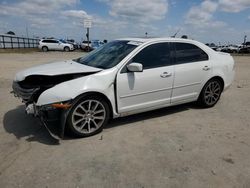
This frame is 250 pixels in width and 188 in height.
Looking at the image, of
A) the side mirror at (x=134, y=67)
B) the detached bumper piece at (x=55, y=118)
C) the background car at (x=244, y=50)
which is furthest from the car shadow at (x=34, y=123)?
the background car at (x=244, y=50)

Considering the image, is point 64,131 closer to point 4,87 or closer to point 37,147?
point 37,147

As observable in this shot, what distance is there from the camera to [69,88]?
12.5 ft

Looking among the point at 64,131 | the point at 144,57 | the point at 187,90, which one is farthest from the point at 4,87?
the point at 187,90

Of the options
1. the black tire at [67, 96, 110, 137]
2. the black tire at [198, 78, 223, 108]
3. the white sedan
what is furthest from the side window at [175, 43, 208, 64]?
the black tire at [67, 96, 110, 137]

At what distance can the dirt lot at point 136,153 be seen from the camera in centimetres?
297

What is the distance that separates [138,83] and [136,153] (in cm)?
133

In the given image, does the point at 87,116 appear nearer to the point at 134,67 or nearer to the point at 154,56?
the point at 134,67

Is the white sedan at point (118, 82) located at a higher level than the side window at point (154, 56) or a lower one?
lower

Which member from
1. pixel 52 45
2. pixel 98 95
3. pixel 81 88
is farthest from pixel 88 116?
pixel 52 45

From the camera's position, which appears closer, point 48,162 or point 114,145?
point 48,162

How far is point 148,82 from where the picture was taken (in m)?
4.50

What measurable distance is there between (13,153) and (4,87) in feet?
15.3

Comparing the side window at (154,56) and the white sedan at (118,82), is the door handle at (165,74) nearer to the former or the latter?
the white sedan at (118,82)

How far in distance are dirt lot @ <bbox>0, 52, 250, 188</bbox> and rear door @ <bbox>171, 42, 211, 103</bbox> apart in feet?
1.59
